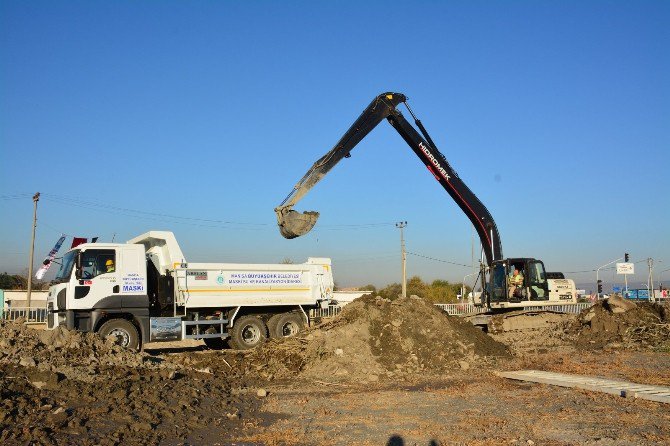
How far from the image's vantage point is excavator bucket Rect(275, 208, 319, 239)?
15.8 meters

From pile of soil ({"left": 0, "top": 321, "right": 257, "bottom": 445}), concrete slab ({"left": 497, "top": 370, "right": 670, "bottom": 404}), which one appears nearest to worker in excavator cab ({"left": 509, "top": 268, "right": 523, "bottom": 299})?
concrete slab ({"left": 497, "top": 370, "right": 670, "bottom": 404})

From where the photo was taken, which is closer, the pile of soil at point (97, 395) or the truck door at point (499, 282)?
the pile of soil at point (97, 395)

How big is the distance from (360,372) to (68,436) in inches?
283

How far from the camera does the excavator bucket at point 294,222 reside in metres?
15.8

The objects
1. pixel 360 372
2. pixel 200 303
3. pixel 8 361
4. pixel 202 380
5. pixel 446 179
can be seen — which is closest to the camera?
pixel 8 361

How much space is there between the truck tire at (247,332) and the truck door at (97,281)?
343 cm

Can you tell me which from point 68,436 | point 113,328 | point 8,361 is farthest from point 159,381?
point 113,328

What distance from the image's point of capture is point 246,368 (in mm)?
14102

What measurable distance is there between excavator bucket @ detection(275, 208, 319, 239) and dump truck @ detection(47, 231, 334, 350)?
290cm

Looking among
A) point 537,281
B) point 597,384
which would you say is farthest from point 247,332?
point 597,384

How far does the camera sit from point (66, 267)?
53.0ft

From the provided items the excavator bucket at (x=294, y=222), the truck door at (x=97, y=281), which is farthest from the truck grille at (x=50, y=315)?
the excavator bucket at (x=294, y=222)

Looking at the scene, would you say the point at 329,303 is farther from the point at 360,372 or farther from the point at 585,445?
the point at 585,445

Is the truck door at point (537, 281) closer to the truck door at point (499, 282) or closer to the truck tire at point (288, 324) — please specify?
the truck door at point (499, 282)
